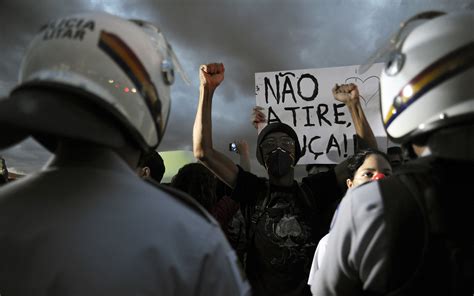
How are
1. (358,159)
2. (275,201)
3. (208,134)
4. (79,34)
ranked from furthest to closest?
(358,159) → (208,134) → (275,201) → (79,34)

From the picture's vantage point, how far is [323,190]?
10.6ft

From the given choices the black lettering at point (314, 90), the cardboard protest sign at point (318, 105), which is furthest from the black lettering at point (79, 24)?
the black lettering at point (314, 90)

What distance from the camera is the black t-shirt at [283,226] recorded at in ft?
9.21

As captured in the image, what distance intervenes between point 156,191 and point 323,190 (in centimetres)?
227

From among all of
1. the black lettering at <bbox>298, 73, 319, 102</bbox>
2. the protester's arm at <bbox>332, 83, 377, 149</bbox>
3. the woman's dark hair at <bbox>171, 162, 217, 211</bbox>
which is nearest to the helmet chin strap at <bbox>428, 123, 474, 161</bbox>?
the protester's arm at <bbox>332, 83, 377, 149</bbox>

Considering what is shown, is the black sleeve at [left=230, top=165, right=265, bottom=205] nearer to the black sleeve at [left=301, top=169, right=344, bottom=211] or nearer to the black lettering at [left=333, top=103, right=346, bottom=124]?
the black sleeve at [left=301, top=169, right=344, bottom=211]

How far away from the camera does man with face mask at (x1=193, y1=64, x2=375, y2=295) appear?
111 inches

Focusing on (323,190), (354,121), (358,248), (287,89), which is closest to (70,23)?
(358,248)

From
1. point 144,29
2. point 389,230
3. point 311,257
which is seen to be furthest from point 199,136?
point 389,230

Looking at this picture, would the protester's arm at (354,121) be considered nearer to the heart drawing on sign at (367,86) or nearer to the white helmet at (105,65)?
the heart drawing on sign at (367,86)

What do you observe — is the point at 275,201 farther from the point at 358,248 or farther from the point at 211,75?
the point at 358,248

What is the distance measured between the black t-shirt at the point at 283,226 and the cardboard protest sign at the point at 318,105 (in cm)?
113

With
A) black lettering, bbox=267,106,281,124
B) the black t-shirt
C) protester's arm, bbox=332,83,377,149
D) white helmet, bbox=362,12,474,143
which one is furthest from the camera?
black lettering, bbox=267,106,281,124

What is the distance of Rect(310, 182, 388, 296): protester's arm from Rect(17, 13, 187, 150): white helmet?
81cm
